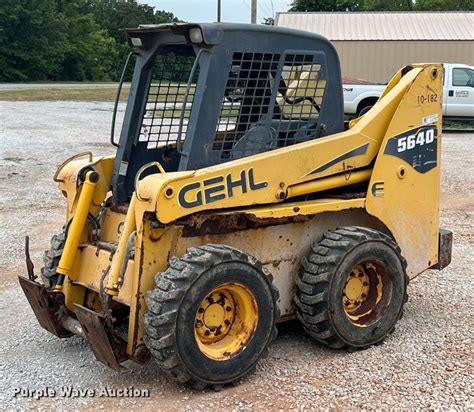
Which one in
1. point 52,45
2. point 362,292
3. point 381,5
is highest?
point 381,5

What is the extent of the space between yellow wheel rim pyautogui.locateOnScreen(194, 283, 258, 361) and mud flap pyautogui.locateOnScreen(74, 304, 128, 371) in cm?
49

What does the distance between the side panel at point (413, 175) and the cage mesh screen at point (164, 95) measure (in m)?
1.54

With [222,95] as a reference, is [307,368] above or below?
below

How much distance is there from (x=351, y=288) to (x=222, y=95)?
1.70 meters

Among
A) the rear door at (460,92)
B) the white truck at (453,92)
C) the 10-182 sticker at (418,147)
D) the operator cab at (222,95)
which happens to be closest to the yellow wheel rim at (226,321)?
the operator cab at (222,95)

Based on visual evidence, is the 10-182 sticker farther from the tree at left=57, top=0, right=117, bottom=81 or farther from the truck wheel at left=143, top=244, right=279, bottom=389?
the tree at left=57, top=0, right=117, bottom=81

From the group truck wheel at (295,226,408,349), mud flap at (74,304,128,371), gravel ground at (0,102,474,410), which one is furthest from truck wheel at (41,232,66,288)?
truck wheel at (295,226,408,349)

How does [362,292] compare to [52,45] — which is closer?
[362,292]

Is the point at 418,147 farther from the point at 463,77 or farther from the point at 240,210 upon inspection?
the point at 463,77

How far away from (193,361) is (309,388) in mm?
799

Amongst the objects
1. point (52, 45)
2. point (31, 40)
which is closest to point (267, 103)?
point (31, 40)

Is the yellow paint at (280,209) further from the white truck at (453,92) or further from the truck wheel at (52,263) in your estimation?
the white truck at (453,92)

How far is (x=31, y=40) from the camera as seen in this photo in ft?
177

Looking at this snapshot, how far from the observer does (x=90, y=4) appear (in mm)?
84938
